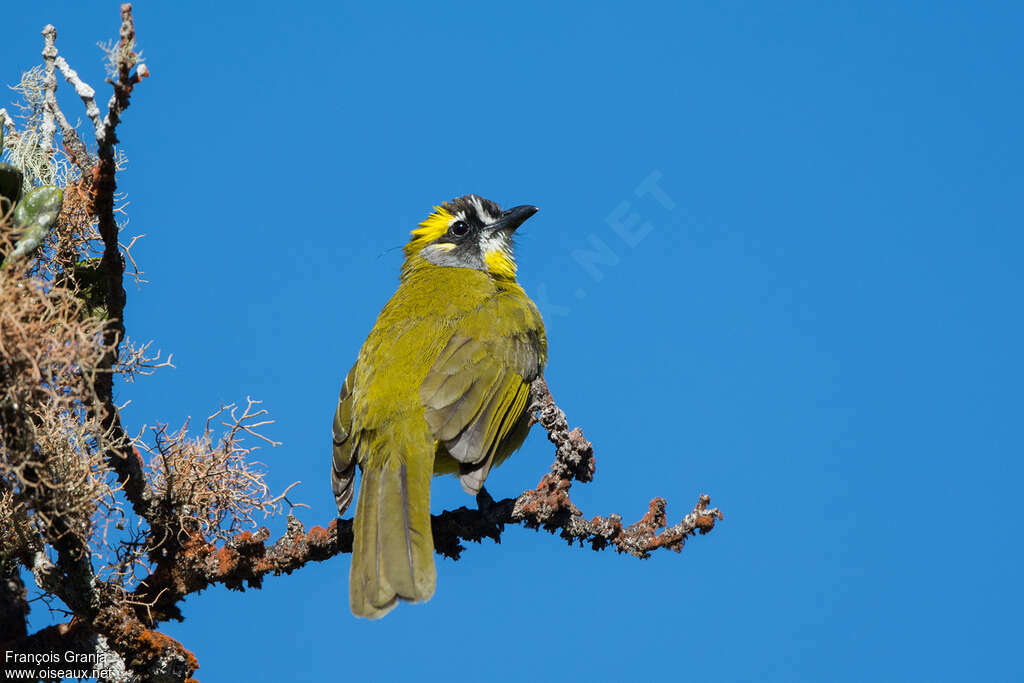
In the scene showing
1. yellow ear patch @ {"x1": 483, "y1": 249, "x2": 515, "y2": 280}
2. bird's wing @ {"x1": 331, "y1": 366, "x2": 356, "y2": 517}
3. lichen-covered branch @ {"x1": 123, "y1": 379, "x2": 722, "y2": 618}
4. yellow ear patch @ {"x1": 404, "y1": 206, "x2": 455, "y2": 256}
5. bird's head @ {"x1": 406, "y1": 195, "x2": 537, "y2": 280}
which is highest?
yellow ear patch @ {"x1": 404, "y1": 206, "x2": 455, "y2": 256}

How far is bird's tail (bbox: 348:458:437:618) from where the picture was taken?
410 centimetres

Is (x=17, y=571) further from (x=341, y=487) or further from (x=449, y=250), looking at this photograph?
(x=449, y=250)

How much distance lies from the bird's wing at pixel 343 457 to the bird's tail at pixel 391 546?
151 mm

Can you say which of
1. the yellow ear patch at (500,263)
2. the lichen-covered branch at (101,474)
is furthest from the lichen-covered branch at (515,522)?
the yellow ear patch at (500,263)

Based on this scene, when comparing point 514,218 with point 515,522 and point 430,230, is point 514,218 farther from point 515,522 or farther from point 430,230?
point 515,522

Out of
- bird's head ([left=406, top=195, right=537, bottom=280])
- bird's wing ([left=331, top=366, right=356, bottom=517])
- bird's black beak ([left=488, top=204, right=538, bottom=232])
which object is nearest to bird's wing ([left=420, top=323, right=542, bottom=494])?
bird's wing ([left=331, top=366, right=356, bottom=517])

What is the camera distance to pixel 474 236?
6.83 metres

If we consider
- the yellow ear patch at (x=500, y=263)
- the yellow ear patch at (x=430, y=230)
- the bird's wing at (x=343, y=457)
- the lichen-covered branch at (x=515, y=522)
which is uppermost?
the yellow ear patch at (x=430, y=230)

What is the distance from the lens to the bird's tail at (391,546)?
13.5 feet

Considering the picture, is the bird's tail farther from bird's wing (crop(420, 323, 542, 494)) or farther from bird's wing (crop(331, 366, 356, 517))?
bird's wing (crop(420, 323, 542, 494))

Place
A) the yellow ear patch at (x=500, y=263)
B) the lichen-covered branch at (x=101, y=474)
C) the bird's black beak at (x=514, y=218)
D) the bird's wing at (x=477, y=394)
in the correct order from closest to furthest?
the lichen-covered branch at (x=101, y=474), the bird's wing at (x=477, y=394), the yellow ear patch at (x=500, y=263), the bird's black beak at (x=514, y=218)

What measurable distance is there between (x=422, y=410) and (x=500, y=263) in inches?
80.4

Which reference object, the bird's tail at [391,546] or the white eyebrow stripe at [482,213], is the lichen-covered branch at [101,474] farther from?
the white eyebrow stripe at [482,213]

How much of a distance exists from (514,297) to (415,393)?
121 cm
